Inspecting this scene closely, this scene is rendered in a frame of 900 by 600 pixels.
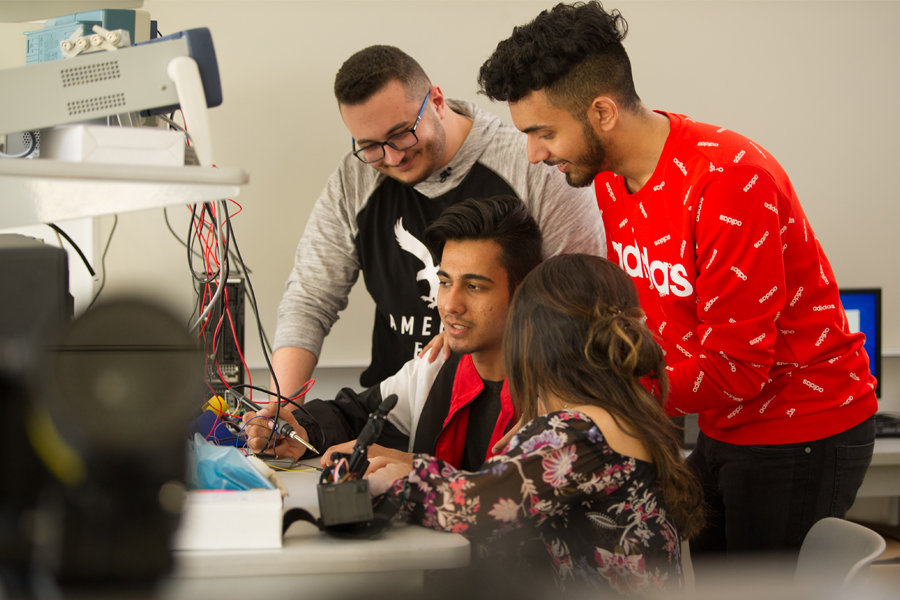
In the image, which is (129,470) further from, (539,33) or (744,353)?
(539,33)

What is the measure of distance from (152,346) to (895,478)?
249cm

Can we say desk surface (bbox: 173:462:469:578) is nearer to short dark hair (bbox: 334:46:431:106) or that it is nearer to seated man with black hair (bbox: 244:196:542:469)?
seated man with black hair (bbox: 244:196:542:469)

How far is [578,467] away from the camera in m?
0.92

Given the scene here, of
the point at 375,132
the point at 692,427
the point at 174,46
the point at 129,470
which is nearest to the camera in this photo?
the point at 129,470

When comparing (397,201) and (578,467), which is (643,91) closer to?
(397,201)

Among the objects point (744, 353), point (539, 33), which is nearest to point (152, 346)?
point (744, 353)

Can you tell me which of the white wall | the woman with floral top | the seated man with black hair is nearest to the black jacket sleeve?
the seated man with black hair

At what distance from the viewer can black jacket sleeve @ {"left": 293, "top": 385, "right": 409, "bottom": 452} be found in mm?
1431

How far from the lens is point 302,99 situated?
8.07ft

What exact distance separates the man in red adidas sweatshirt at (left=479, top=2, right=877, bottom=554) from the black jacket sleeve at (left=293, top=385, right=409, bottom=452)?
67 centimetres

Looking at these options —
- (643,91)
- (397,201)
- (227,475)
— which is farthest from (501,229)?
(643,91)

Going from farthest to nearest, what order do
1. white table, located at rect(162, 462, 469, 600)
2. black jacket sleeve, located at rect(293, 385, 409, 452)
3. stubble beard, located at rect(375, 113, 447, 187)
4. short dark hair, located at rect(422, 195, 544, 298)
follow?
stubble beard, located at rect(375, 113, 447, 187)
short dark hair, located at rect(422, 195, 544, 298)
black jacket sleeve, located at rect(293, 385, 409, 452)
white table, located at rect(162, 462, 469, 600)

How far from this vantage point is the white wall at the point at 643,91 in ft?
8.00

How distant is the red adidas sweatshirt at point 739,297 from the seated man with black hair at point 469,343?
0.27 metres
